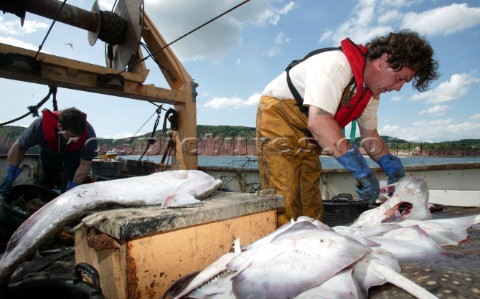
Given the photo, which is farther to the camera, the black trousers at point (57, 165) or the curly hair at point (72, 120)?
the black trousers at point (57, 165)

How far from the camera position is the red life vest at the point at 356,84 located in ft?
8.63

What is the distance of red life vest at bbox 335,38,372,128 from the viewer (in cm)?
262

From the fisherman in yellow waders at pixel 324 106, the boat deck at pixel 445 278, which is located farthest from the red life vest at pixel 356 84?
the boat deck at pixel 445 278

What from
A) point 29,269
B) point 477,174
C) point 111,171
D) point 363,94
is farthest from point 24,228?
point 111,171

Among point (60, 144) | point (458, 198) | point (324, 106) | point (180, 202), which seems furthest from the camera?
point (60, 144)

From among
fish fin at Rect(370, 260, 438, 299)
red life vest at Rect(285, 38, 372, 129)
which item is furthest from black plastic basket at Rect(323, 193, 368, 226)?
fish fin at Rect(370, 260, 438, 299)

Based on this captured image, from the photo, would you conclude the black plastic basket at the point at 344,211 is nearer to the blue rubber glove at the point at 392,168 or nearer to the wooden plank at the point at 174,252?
the blue rubber glove at the point at 392,168

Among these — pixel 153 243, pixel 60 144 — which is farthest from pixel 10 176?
pixel 153 243

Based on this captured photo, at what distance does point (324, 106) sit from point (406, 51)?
963mm

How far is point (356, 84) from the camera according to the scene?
272 centimetres

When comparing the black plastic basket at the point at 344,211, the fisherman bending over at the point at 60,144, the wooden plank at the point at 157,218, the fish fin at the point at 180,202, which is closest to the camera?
the wooden plank at the point at 157,218

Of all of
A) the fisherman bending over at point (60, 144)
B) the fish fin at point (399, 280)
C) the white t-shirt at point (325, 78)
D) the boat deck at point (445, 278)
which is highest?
the white t-shirt at point (325, 78)

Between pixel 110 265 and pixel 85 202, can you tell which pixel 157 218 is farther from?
pixel 85 202

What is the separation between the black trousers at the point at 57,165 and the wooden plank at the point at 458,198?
20.1 feet
